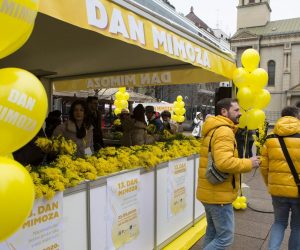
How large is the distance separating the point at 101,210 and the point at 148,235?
100cm

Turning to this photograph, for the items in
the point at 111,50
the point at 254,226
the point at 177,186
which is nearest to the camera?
the point at 177,186

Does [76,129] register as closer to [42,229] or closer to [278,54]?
[42,229]

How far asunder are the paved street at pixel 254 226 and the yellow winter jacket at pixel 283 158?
4.67 feet

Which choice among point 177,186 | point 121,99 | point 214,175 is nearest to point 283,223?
point 214,175

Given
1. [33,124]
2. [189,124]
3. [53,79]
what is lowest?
[189,124]

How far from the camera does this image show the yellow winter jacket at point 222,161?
9.30 feet


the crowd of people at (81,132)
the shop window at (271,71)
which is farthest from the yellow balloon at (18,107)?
the shop window at (271,71)

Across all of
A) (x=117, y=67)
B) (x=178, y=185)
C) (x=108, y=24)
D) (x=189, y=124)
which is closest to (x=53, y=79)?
(x=117, y=67)

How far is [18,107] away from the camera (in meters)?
1.43

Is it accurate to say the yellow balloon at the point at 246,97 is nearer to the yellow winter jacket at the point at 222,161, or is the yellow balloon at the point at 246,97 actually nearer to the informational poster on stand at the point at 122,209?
the yellow winter jacket at the point at 222,161

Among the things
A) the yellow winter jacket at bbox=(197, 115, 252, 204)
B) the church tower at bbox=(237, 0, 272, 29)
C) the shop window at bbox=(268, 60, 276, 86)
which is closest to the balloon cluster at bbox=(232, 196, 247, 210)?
the yellow winter jacket at bbox=(197, 115, 252, 204)

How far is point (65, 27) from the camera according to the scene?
416 centimetres

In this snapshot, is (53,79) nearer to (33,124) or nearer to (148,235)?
(148,235)

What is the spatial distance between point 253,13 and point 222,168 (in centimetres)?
5762
